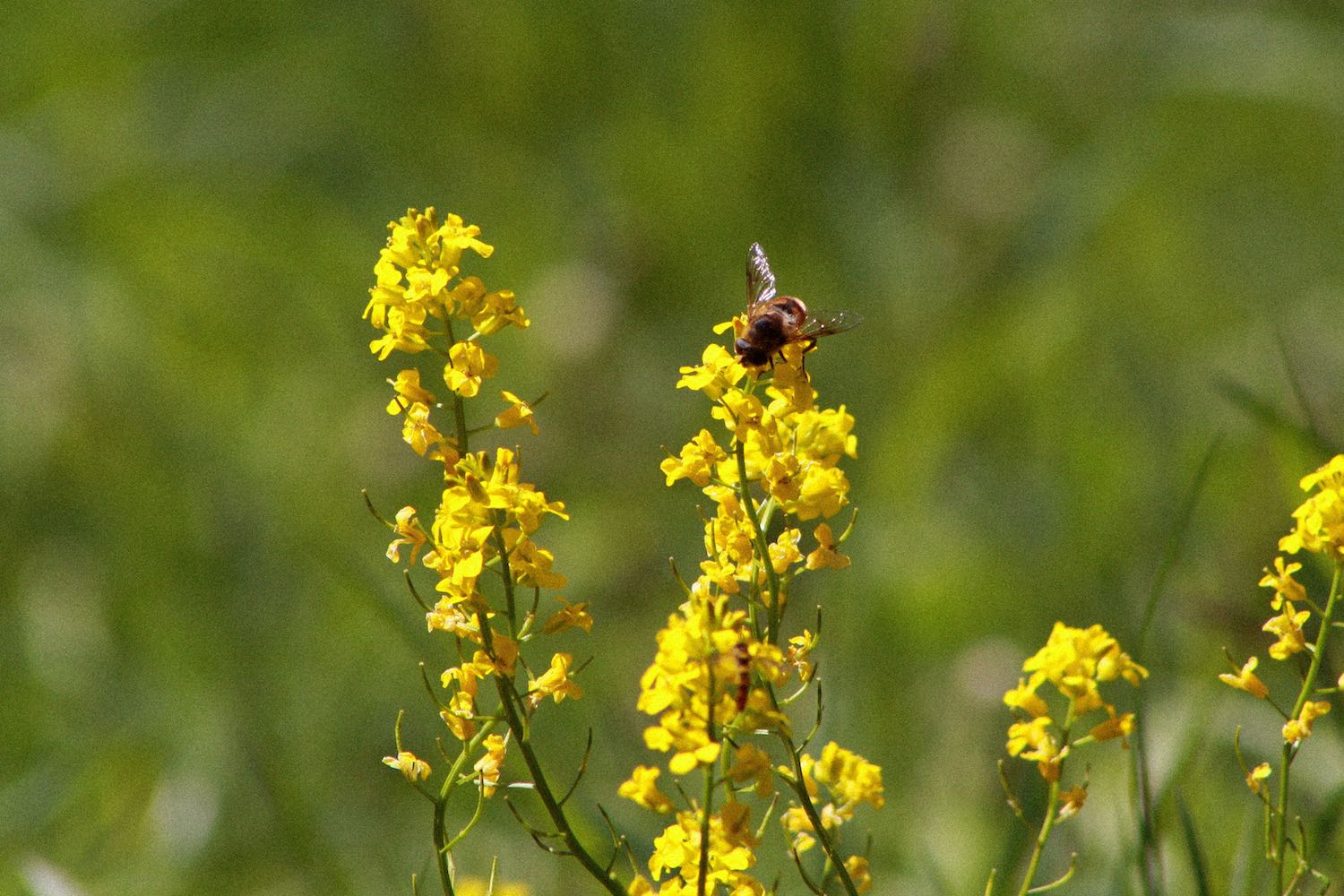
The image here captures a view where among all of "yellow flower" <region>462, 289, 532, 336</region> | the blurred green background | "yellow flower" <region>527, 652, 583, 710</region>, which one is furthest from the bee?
the blurred green background

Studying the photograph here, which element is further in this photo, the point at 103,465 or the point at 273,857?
the point at 103,465

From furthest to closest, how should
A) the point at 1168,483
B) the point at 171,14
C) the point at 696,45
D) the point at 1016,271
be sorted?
1. the point at 171,14
2. the point at 696,45
3. the point at 1016,271
4. the point at 1168,483

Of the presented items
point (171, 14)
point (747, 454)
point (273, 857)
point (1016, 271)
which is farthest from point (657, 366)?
point (747, 454)

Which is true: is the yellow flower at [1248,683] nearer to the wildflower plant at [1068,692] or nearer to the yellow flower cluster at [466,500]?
the wildflower plant at [1068,692]

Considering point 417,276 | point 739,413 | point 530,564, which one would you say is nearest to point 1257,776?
point 739,413

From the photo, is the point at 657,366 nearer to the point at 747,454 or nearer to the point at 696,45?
the point at 696,45

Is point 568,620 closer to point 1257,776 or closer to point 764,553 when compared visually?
point 764,553

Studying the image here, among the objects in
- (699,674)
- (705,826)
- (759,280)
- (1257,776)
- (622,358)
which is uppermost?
(622,358)
